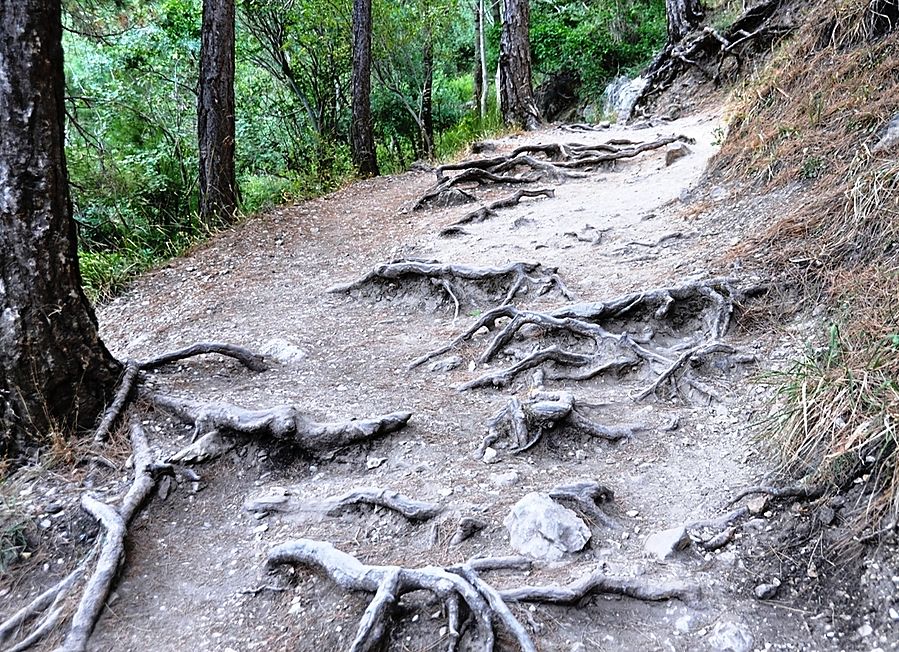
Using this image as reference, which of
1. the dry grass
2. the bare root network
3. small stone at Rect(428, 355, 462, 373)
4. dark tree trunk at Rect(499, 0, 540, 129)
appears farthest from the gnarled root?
dark tree trunk at Rect(499, 0, 540, 129)

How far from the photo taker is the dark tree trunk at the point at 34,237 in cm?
349

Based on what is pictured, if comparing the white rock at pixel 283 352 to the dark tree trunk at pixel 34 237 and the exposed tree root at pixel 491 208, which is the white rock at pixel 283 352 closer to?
the dark tree trunk at pixel 34 237

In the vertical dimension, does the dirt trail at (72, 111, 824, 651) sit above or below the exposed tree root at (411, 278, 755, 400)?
below

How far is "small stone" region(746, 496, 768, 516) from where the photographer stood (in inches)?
112

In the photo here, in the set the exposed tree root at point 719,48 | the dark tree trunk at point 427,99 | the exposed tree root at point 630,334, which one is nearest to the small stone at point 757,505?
the exposed tree root at point 630,334

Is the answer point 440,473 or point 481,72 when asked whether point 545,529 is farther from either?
point 481,72

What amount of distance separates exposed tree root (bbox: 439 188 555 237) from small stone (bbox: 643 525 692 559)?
20.1ft

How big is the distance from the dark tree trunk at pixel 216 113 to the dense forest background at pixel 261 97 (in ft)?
1.84

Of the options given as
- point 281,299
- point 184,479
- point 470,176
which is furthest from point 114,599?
point 470,176

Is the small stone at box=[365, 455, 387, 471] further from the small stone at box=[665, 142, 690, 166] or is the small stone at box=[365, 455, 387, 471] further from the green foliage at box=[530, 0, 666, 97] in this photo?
the green foliage at box=[530, 0, 666, 97]

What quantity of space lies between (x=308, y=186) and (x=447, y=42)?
1002cm

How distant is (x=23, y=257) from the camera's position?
11.7ft

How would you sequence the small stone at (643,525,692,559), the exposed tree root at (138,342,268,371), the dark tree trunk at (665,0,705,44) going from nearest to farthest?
1. the small stone at (643,525,692,559)
2. the exposed tree root at (138,342,268,371)
3. the dark tree trunk at (665,0,705,44)

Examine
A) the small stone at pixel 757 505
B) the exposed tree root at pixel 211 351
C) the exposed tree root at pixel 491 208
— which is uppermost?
the exposed tree root at pixel 491 208
